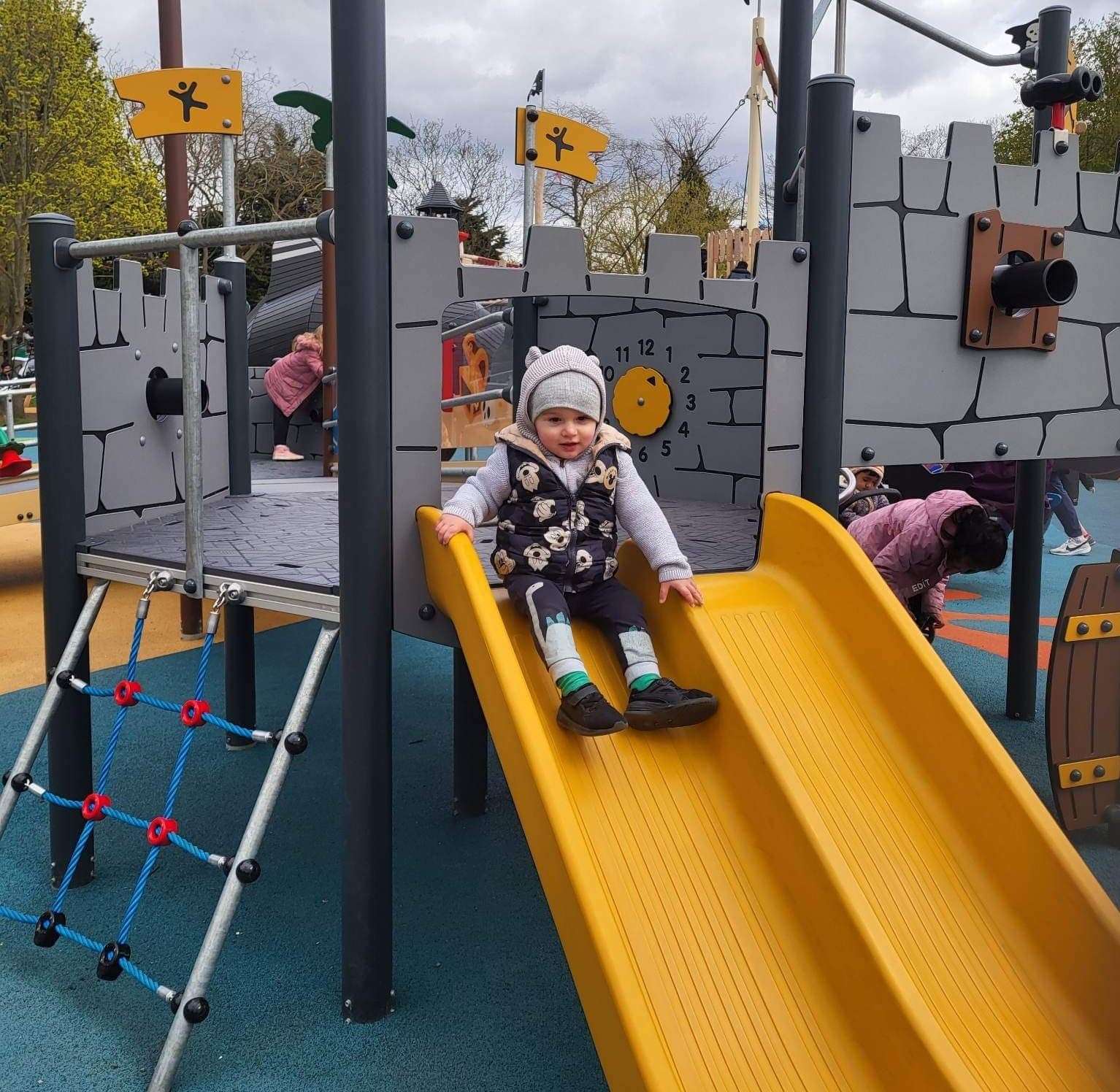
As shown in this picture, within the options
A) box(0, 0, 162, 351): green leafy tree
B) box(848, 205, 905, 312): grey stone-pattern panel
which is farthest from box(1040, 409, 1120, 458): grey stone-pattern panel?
box(0, 0, 162, 351): green leafy tree

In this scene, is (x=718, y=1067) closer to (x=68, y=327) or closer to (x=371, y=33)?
(x=371, y=33)

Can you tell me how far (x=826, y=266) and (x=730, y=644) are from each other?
42.3 inches

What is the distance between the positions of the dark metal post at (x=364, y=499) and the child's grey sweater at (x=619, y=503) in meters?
0.20

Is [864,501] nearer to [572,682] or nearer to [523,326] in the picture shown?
[523,326]

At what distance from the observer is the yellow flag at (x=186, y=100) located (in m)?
3.43

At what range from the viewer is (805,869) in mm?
1892

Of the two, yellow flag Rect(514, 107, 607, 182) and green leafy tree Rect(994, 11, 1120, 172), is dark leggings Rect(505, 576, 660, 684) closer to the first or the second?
yellow flag Rect(514, 107, 607, 182)

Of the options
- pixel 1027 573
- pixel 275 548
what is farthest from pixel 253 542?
pixel 1027 573

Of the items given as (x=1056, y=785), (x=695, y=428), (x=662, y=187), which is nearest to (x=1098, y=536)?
(x=695, y=428)

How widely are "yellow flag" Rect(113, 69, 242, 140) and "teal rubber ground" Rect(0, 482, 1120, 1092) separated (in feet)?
7.64

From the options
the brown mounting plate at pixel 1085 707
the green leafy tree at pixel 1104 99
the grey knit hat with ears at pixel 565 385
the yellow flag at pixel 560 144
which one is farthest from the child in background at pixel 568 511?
the green leafy tree at pixel 1104 99

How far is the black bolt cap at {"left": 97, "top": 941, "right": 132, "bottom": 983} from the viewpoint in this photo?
2.36m

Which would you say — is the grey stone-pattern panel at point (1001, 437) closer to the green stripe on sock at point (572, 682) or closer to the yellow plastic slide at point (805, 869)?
the yellow plastic slide at point (805, 869)

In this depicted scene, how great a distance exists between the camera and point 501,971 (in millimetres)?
2674
